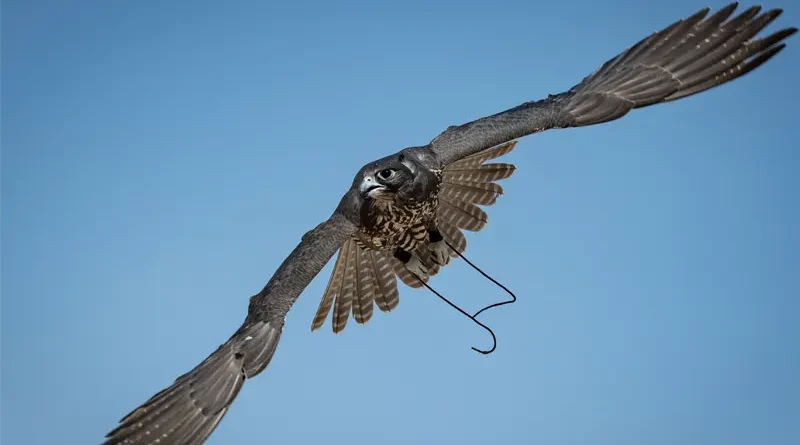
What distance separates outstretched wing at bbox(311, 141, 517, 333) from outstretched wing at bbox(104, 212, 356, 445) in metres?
1.86

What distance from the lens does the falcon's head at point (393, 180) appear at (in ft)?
26.7

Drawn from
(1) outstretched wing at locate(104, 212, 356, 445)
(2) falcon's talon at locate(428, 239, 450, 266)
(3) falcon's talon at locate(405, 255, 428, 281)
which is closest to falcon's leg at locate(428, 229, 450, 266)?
(2) falcon's talon at locate(428, 239, 450, 266)

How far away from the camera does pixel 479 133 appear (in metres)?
8.75

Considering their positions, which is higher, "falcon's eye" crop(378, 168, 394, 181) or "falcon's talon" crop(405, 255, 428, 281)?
"falcon's talon" crop(405, 255, 428, 281)

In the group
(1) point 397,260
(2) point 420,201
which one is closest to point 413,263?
(1) point 397,260

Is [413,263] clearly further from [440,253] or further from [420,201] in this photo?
[420,201]

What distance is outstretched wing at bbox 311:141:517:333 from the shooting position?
9.73m

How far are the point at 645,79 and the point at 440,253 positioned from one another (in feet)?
8.96

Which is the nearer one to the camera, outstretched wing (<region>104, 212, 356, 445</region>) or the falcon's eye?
outstretched wing (<region>104, 212, 356, 445</region>)

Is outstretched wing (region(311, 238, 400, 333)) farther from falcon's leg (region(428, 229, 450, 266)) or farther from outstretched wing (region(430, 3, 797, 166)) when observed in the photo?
outstretched wing (region(430, 3, 797, 166))

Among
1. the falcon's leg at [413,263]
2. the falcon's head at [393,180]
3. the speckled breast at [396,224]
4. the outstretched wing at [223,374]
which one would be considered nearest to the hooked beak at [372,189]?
the falcon's head at [393,180]

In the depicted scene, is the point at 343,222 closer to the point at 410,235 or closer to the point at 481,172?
the point at 410,235

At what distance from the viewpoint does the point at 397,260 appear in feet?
32.3

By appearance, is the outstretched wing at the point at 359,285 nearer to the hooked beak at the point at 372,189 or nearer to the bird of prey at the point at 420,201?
the bird of prey at the point at 420,201
